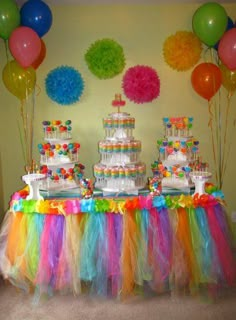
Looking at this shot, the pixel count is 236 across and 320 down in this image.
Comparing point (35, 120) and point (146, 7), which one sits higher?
point (146, 7)

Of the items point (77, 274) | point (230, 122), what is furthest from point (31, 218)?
point (230, 122)

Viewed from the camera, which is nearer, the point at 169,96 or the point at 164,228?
the point at 164,228

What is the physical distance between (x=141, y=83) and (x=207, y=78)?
1.78 ft

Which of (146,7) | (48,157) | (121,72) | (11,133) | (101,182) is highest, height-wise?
(146,7)

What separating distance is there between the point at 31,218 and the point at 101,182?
58 cm

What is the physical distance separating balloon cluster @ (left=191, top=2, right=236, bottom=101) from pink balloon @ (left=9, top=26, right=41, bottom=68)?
1.25 m

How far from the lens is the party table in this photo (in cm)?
230

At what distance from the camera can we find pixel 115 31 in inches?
118

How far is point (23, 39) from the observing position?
252 cm

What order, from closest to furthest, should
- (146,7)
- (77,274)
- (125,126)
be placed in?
(77,274) < (125,126) < (146,7)

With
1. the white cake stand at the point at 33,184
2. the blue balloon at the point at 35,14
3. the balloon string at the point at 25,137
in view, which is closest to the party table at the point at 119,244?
the white cake stand at the point at 33,184

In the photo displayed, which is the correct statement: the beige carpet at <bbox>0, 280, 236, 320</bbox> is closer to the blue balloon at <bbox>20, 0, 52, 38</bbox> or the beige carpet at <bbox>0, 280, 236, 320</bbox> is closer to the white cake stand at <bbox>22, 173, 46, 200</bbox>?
the white cake stand at <bbox>22, 173, 46, 200</bbox>

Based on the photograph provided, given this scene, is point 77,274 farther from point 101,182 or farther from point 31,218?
point 101,182

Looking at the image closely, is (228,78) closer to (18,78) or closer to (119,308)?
(18,78)
